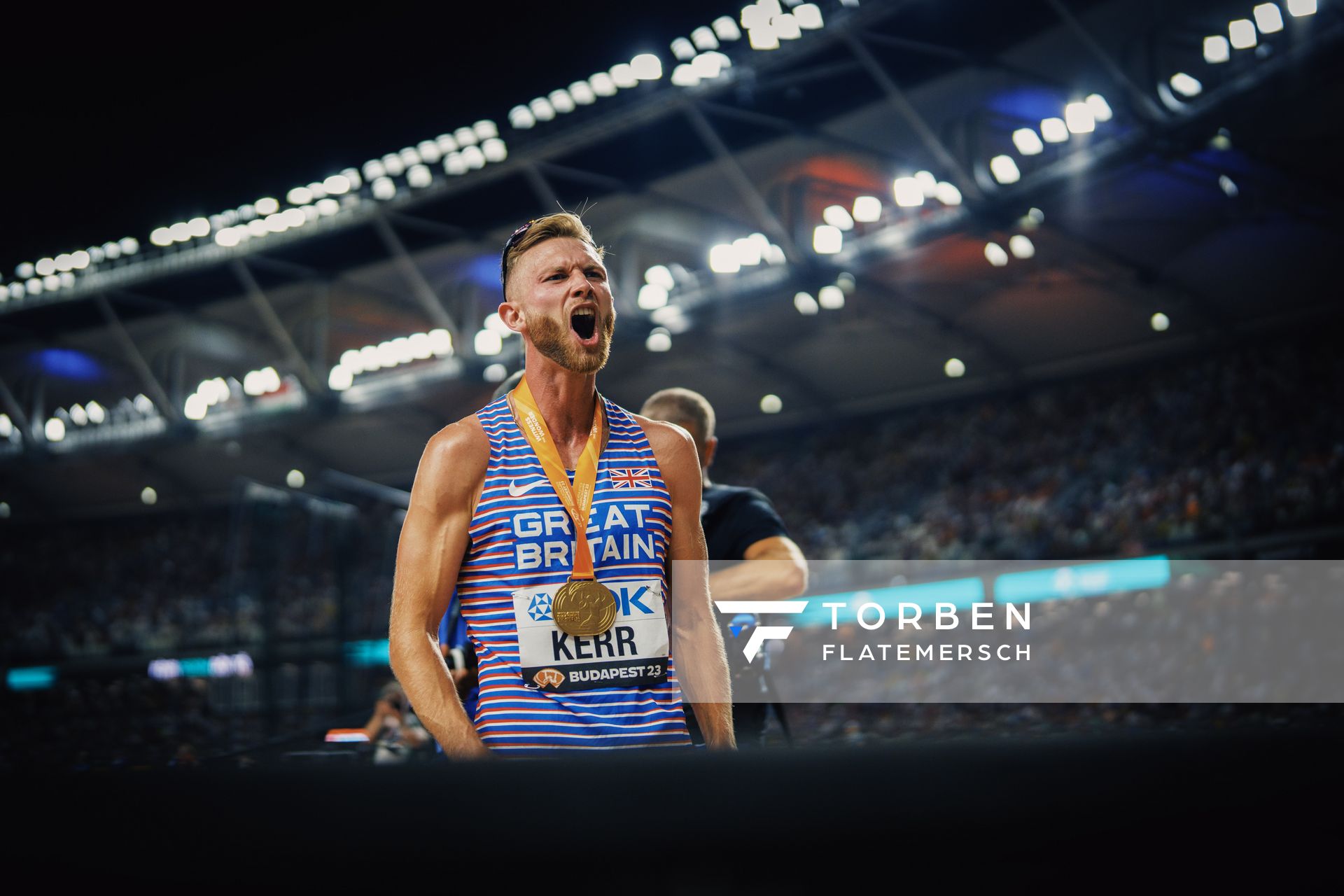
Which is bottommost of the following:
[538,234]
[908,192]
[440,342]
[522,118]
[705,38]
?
[538,234]

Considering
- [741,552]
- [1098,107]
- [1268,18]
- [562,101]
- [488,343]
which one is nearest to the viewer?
[741,552]

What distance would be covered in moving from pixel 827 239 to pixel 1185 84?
5.91 meters

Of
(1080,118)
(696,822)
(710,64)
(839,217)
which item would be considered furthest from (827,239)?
(696,822)

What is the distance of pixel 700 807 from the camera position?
568mm

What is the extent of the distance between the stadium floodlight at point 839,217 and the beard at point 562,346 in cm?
1671

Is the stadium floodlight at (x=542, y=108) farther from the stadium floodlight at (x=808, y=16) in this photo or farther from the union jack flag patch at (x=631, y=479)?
the union jack flag patch at (x=631, y=479)

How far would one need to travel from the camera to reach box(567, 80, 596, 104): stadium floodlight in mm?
18500

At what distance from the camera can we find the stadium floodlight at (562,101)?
18797 millimetres

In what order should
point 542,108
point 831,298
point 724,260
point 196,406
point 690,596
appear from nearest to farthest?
point 690,596 < point 542,108 < point 831,298 < point 724,260 < point 196,406

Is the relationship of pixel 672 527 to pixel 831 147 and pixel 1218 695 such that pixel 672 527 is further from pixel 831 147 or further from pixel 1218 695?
pixel 831 147

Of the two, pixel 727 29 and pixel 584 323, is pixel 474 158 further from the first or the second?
pixel 584 323

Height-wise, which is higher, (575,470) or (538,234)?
(538,234)

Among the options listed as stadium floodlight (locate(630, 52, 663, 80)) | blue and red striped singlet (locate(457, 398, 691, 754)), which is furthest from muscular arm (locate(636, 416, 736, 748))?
stadium floodlight (locate(630, 52, 663, 80))

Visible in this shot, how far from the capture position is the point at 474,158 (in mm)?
20172
